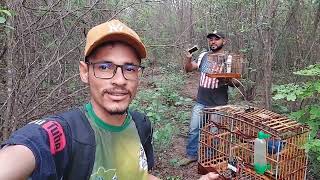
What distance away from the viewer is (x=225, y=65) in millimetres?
5176

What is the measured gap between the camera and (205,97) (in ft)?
17.5

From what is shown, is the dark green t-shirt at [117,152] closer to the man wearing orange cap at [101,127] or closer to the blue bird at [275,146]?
the man wearing orange cap at [101,127]

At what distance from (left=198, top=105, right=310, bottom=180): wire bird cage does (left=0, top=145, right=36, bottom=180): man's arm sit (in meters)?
2.25

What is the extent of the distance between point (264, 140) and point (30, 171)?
250cm

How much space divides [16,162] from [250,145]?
280 centimetres

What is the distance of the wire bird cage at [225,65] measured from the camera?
16.6 ft

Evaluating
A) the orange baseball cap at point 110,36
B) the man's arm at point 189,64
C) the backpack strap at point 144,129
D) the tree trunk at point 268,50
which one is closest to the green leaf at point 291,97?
the man's arm at point 189,64

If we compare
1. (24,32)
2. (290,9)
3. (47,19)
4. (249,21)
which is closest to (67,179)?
(24,32)

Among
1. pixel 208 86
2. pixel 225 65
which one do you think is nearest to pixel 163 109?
pixel 208 86

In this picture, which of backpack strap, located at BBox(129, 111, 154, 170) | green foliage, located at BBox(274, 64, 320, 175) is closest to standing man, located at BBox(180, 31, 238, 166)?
green foliage, located at BBox(274, 64, 320, 175)

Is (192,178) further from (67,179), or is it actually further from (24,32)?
(67,179)

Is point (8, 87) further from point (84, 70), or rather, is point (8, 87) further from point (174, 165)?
point (174, 165)

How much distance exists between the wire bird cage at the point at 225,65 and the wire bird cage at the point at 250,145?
3.10ft

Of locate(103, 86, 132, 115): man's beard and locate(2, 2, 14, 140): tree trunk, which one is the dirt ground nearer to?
locate(2, 2, 14, 140): tree trunk
